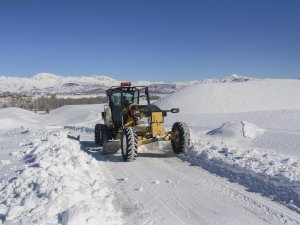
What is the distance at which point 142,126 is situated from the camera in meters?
12.6

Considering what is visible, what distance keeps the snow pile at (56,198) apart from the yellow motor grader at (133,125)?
2.63m

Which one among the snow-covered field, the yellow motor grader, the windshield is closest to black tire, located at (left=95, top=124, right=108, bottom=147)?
the yellow motor grader

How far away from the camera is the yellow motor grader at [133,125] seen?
11422 mm

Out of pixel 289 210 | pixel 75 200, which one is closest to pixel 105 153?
pixel 75 200

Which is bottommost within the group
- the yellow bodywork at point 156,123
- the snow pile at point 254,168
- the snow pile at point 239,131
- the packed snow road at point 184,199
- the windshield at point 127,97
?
the packed snow road at point 184,199

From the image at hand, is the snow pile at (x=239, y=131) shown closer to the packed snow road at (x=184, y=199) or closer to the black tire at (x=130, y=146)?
the packed snow road at (x=184, y=199)

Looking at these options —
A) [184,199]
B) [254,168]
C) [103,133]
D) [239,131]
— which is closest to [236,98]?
[239,131]

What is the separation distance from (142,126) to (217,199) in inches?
228

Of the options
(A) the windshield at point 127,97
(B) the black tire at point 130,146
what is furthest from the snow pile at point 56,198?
(A) the windshield at point 127,97

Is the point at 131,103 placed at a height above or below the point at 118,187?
above

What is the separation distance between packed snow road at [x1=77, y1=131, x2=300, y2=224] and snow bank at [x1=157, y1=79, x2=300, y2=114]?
27818mm

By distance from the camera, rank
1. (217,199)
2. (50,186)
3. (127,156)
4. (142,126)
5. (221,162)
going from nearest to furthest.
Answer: (50,186) → (217,199) → (221,162) → (127,156) → (142,126)

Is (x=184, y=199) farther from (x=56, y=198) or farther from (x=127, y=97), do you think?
(x=127, y=97)

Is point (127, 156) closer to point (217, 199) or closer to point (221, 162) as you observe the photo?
point (221, 162)
